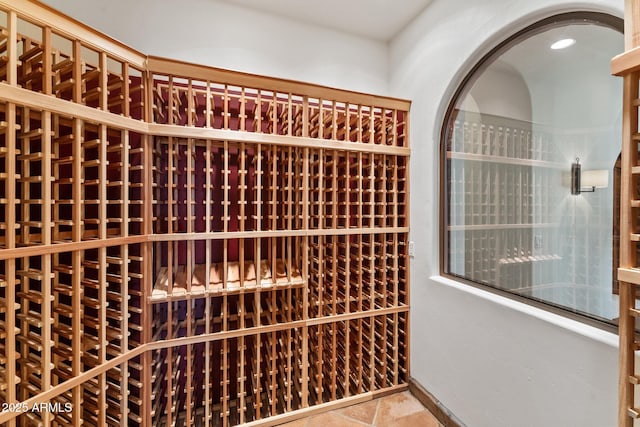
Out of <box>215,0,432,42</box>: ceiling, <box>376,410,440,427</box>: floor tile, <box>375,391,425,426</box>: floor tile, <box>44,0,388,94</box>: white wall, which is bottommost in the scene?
<box>375,391,425,426</box>: floor tile

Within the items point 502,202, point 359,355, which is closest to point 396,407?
point 359,355

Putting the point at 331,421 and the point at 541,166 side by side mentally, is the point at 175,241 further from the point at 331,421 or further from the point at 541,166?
the point at 541,166

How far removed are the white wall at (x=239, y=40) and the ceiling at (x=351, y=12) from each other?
6cm

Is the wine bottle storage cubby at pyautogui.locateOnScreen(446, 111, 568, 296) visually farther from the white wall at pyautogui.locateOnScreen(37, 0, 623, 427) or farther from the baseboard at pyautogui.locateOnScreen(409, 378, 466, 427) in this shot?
the baseboard at pyautogui.locateOnScreen(409, 378, 466, 427)

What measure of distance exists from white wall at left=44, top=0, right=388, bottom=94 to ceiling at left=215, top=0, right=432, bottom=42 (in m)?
0.06

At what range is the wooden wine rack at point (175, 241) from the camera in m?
1.31

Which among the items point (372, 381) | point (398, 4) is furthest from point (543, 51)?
point (372, 381)

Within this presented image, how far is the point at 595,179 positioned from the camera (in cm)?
127

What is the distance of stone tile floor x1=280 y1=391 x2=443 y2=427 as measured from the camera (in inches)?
74.8

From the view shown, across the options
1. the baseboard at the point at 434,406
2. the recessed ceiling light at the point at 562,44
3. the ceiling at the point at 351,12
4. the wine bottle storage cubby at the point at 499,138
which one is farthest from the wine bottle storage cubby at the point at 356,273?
the ceiling at the point at 351,12

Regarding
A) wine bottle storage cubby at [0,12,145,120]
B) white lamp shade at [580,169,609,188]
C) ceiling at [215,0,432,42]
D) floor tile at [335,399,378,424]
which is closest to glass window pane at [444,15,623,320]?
white lamp shade at [580,169,609,188]

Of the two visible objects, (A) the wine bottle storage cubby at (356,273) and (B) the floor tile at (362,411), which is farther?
(A) the wine bottle storage cubby at (356,273)

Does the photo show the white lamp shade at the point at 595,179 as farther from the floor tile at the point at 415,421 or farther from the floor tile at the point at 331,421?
the floor tile at the point at 331,421

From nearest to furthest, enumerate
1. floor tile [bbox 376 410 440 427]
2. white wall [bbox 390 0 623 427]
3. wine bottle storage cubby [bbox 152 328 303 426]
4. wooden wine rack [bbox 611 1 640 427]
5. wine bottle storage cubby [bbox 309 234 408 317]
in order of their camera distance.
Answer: wooden wine rack [bbox 611 1 640 427]
white wall [bbox 390 0 623 427]
wine bottle storage cubby [bbox 152 328 303 426]
floor tile [bbox 376 410 440 427]
wine bottle storage cubby [bbox 309 234 408 317]
